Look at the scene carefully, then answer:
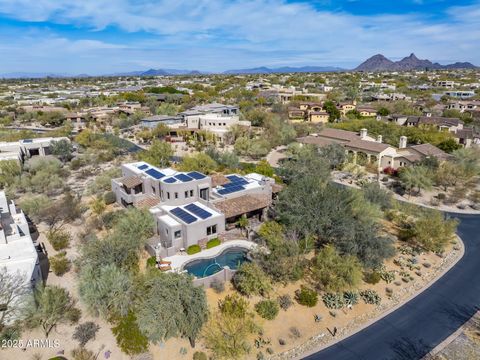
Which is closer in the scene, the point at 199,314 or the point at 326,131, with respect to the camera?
the point at 199,314

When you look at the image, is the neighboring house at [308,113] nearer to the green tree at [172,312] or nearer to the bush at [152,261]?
the bush at [152,261]

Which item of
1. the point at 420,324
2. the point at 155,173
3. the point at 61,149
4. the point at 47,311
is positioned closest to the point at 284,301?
the point at 420,324

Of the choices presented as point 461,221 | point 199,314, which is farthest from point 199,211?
point 461,221

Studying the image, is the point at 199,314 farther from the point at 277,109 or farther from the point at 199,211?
the point at 277,109

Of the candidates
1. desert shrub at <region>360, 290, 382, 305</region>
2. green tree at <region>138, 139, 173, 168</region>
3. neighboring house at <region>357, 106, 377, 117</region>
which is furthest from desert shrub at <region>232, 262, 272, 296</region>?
neighboring house at <region>357, 106, 377, 117</region>

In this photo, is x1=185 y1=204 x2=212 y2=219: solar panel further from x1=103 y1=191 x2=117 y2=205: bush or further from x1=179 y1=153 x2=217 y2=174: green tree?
x1=179 y1=153 x2=217 y2=174: green tree

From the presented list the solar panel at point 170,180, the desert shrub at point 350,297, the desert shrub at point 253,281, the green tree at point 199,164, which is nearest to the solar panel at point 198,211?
the solar panel at point 170,180
